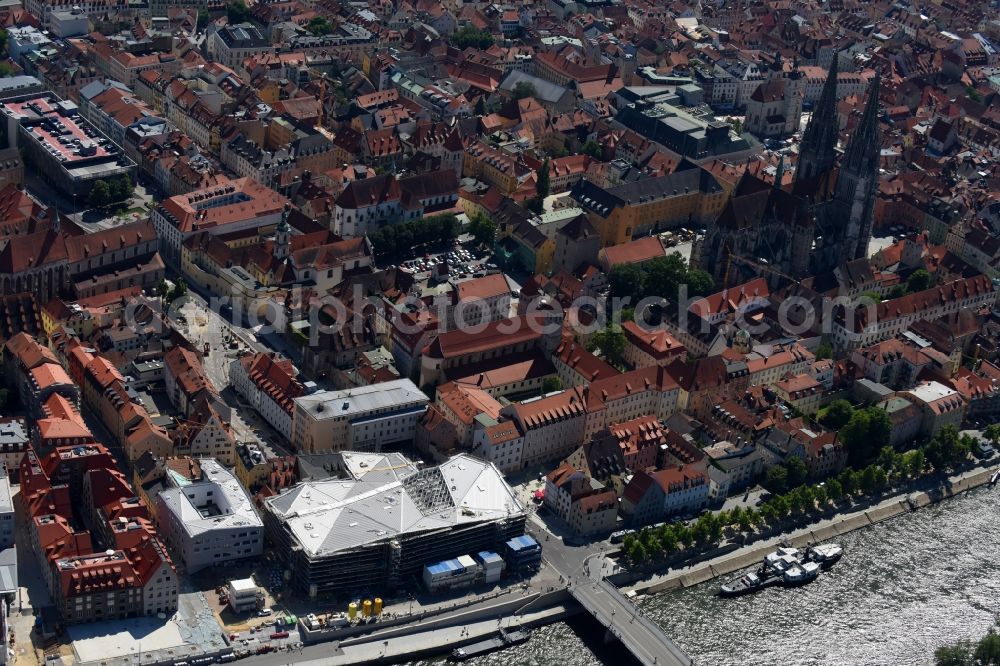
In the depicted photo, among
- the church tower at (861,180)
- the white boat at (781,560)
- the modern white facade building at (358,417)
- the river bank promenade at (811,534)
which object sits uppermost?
the church tower at (861,180)

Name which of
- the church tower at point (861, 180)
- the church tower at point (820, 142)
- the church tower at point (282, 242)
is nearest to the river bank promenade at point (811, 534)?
the church tower at point (861, 180)

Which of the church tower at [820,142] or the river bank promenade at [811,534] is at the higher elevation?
the church tower at [820,142]

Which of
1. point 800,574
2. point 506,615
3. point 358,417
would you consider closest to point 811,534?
point 800,574

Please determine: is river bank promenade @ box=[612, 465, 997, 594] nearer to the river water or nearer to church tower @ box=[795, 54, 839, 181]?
the river water

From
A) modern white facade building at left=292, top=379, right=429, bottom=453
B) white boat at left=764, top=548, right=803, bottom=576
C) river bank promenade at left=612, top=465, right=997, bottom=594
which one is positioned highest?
modern white facade building at left=292, top=379, right=429, bottom=453

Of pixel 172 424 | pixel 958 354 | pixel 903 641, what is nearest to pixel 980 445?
pixel 958 354

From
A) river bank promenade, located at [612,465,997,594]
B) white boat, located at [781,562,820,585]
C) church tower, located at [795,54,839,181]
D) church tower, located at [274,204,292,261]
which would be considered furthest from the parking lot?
white boat, located at [781,562,820,585]

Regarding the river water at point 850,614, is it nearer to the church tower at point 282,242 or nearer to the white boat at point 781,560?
the white boat at point 781,560
